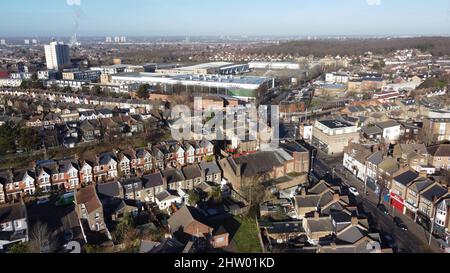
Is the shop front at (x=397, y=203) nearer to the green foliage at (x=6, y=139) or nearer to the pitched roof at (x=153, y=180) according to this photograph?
the pitched roof at (x=153, y=180)

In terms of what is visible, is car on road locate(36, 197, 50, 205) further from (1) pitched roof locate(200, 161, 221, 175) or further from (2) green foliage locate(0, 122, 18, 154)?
(1) pitched roof locate(200, 161, 221, 175)

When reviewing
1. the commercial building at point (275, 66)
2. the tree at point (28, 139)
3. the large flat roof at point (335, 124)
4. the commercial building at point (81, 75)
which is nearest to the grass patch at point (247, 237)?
the large flat roof at point (335, 124)

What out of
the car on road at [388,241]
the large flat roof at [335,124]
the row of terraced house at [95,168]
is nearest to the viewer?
the car on road at [388,241]

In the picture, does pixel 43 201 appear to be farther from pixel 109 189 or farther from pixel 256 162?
pixel 256 162

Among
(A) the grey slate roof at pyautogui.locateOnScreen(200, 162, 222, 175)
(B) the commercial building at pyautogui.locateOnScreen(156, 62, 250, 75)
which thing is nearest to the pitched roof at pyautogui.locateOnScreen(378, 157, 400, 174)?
(A) the grey slate roof at pyautogui.locateOnScreen(200, 162, 222, 175)
